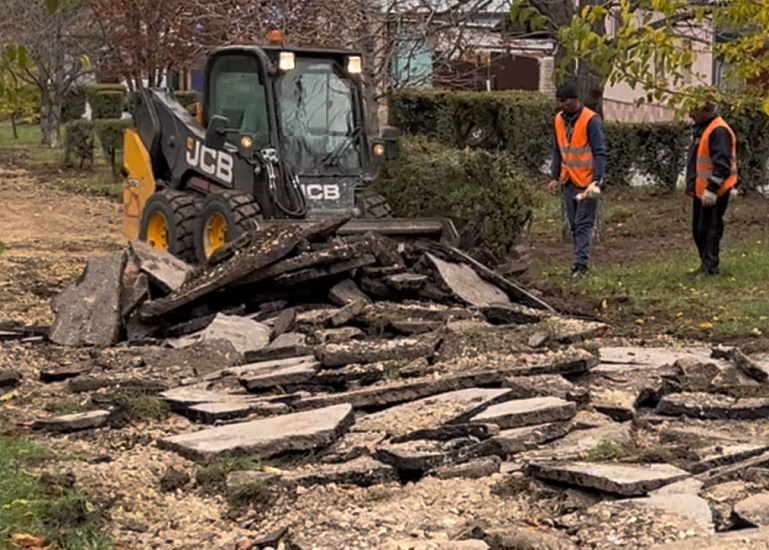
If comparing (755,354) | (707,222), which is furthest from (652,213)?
(755,354)

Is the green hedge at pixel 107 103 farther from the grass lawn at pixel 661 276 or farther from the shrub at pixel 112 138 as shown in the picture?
the grass lawn at pixel 661 276

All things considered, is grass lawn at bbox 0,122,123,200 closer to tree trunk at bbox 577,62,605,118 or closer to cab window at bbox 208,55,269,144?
cab window at bbox 208,55,269,144

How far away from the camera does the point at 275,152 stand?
1212 cm

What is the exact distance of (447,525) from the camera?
544cm

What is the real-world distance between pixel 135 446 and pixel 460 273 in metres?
4.37

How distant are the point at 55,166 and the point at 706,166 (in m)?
19.0

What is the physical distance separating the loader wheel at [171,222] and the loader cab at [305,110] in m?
0.95

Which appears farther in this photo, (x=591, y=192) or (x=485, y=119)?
(x=485, y=119)

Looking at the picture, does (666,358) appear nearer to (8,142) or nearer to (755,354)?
(755,354)

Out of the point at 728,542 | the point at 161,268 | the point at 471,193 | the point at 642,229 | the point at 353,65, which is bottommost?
the point at 642,229

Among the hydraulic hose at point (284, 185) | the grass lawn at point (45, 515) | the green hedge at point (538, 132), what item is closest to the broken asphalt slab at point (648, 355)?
the hydraulic hose at point (284, 185)

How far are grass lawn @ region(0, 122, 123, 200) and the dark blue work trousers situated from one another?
1111 cm

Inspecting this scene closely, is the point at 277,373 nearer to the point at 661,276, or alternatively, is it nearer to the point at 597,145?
the point at 597,145

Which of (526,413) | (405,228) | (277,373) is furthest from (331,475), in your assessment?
(405,228)
